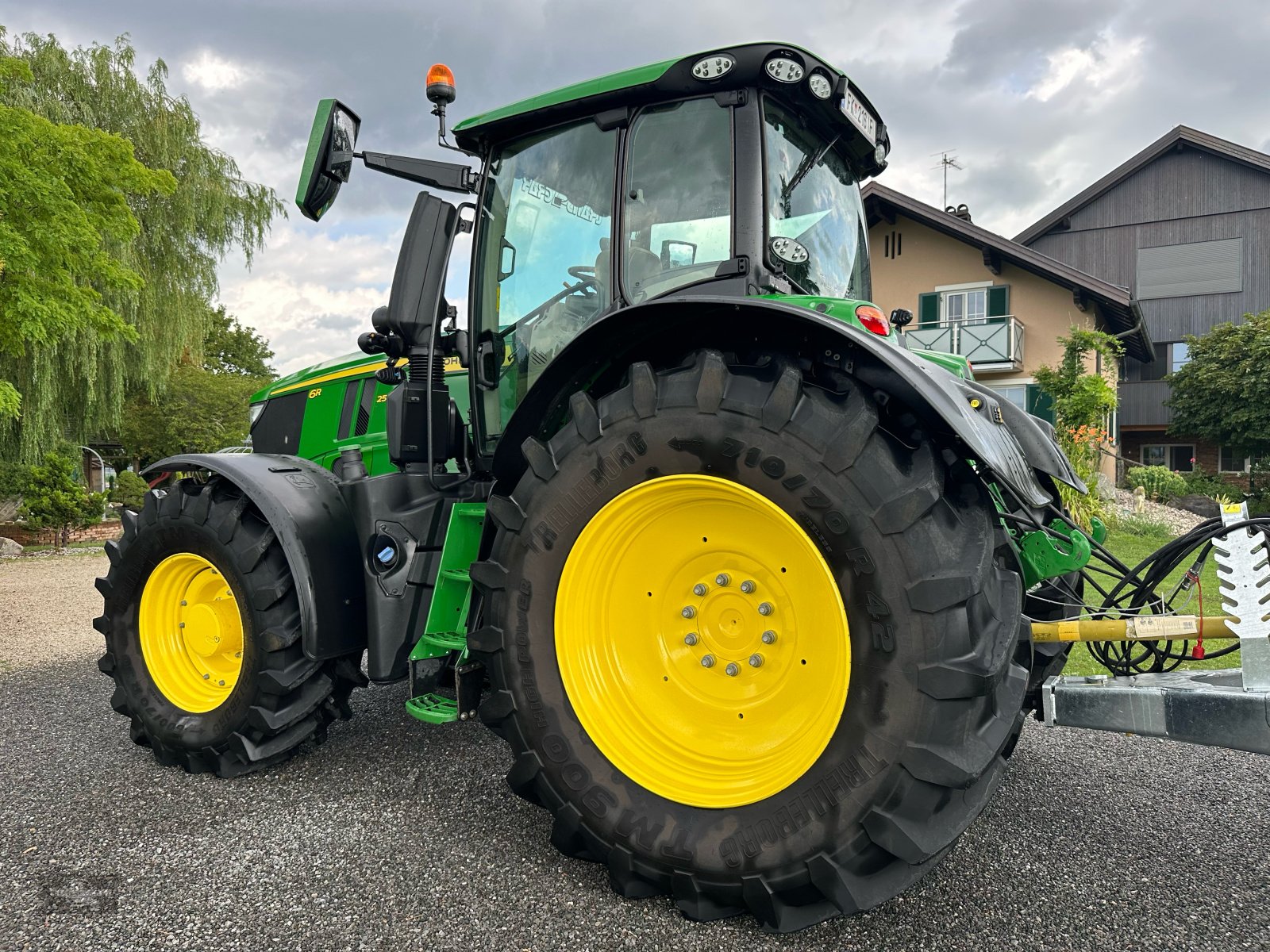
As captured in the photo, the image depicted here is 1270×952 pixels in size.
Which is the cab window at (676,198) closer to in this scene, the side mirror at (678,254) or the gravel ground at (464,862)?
the side mirror at (678,254)

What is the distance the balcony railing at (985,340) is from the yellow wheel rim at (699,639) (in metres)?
17.5

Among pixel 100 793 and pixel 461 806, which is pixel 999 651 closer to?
pixel 461 806

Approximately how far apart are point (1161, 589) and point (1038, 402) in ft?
54.6

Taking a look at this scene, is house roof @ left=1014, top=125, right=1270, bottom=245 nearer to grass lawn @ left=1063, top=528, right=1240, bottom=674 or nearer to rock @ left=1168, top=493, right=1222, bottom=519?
rock @ left=1168, top=493, right=1222, bottom=519

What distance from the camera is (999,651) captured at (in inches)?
72.8

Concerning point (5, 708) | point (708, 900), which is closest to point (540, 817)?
point (708, 900)

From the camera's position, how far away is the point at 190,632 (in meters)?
3.24

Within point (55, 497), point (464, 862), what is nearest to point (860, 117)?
point (464, 862)

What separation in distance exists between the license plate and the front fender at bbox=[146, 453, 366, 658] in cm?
230

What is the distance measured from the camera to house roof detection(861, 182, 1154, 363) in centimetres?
1822

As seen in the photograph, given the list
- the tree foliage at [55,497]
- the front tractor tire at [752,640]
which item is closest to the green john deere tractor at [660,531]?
the front tractor tire at [752,640]

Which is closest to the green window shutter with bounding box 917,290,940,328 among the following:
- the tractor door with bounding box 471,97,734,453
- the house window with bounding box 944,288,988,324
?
the house window with bounding box 944,288,988,324

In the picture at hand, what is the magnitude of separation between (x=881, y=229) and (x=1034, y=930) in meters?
20.1

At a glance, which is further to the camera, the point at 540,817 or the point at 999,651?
the point at 540,817
